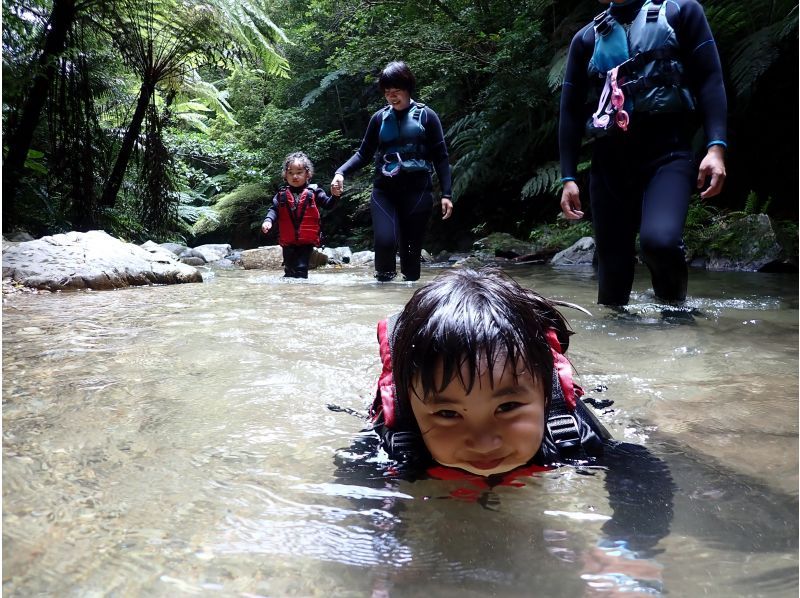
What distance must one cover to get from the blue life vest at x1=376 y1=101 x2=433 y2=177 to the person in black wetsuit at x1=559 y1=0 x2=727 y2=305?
72.0 inches

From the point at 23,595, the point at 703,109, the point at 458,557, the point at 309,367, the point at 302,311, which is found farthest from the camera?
the point at 302,311

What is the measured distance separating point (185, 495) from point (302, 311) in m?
2.56

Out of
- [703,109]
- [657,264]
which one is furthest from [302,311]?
[703,109]

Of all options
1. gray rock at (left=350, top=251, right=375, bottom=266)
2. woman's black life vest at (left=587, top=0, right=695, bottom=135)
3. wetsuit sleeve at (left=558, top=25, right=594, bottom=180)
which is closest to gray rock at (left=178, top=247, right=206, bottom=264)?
gray rock at (left=350, top=251, right=375, bottom=266)

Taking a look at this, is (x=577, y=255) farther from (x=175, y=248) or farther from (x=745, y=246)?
(x=175, y=248)

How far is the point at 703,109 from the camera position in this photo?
3059 mm

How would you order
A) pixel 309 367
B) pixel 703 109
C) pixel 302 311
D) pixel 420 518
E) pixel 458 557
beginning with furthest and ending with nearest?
pixel 302 311, pixel 703 109, pixel 309 367, pixel 420 518, pixel 458 557

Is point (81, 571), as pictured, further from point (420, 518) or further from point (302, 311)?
point (302, 311)

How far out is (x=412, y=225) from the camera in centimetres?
536

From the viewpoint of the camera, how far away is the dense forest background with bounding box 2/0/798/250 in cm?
725

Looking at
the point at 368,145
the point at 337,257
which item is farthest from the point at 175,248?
the point at 368,145

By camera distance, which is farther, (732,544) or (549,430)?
(549,430)

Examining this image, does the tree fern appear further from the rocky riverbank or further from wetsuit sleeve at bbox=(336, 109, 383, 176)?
wetsuit sleeve at bbox=(336, 109, 383, 176)

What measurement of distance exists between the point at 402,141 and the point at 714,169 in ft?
8.74
